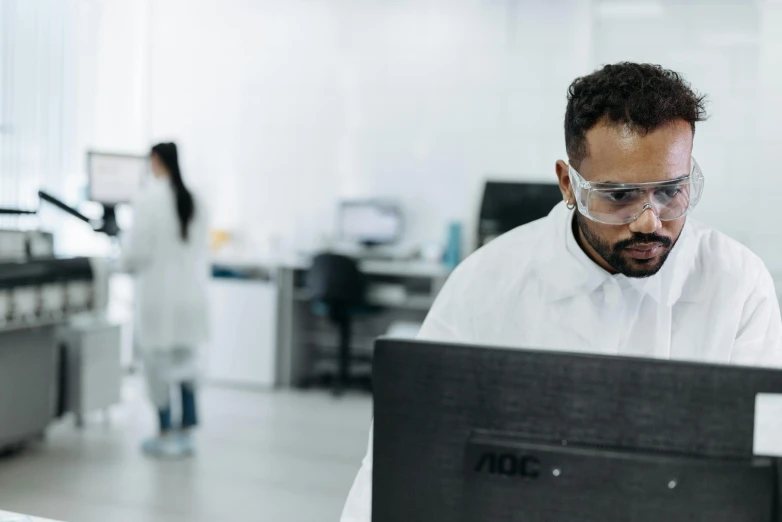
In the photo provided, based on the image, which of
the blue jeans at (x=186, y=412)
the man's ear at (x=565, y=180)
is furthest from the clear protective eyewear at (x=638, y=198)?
the blue jeans at (x=186, y=412)

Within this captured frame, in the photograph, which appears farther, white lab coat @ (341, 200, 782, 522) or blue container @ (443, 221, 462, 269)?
blue container @ (443, 221, 462, 269)

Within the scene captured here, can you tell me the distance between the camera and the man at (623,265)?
1.02m

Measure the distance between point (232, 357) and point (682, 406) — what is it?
15.9 feet

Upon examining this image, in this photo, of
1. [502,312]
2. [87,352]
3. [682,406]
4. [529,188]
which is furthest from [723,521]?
[529,188]

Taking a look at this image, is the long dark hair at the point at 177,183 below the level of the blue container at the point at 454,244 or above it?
above

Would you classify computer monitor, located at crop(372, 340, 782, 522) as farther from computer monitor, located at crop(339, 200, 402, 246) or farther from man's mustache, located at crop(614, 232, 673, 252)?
computer monitor, located at crop(339, 200, 402, 246)

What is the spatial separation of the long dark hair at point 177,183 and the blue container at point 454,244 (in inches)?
76.0

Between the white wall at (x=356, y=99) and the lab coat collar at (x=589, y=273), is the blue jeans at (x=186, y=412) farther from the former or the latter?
the lab coat collar at (x=589, y=273)

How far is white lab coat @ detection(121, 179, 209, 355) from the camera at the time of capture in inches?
138

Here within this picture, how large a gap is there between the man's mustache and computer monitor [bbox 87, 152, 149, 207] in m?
3.98

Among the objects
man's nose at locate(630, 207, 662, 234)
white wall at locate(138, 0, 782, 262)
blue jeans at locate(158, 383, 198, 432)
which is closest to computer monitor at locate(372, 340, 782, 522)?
man's nose at locate(630, 207, 662, 234)

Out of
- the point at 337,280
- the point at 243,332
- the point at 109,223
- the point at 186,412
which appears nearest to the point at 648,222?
the point at 186,412

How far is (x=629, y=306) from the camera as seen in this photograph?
1.19 metres

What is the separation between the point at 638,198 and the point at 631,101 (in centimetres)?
13
